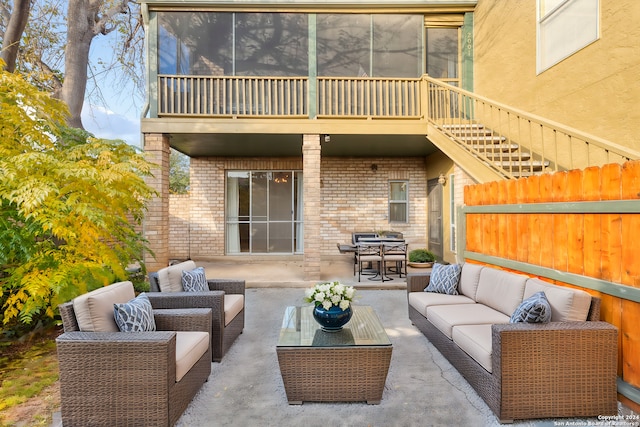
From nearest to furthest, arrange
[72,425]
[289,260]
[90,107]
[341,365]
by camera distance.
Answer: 1. [72,425]
2. [341,365]
3. [90,107]
4. [289,260]

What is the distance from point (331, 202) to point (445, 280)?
5.39m

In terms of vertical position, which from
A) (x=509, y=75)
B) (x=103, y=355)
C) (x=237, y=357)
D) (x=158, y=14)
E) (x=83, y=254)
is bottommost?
(x=237, y=357)

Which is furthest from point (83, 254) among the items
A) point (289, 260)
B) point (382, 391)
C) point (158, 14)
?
point (289, 260)

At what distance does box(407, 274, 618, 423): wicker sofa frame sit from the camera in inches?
93.3

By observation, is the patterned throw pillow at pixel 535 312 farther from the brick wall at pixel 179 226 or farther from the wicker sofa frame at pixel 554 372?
the brick wall at pixel 179 226

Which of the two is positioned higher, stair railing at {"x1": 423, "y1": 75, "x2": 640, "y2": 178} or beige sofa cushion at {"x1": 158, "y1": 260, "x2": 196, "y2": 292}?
stair railing at {"x1": 423, "y1": 75, "x2": 640, "y2": 178}

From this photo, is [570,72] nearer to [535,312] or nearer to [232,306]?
[535,312]

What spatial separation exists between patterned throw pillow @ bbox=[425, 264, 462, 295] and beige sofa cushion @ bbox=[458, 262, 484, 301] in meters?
0.06

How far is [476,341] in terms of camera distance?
2709 mm

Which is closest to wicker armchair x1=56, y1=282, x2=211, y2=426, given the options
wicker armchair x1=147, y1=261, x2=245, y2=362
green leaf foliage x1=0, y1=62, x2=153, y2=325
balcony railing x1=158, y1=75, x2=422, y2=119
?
wicker armchair x1=147, y1=261, x2=245, y2=362

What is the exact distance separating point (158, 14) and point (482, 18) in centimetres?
643

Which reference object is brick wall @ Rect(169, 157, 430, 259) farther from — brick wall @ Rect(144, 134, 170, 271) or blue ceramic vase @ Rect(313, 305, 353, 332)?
blue ceramic vase @ Rect(313, 305, 353, 332)

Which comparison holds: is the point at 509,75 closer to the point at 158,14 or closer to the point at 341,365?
the point at 341,365

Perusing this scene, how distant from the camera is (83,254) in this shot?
3629 millimetres
